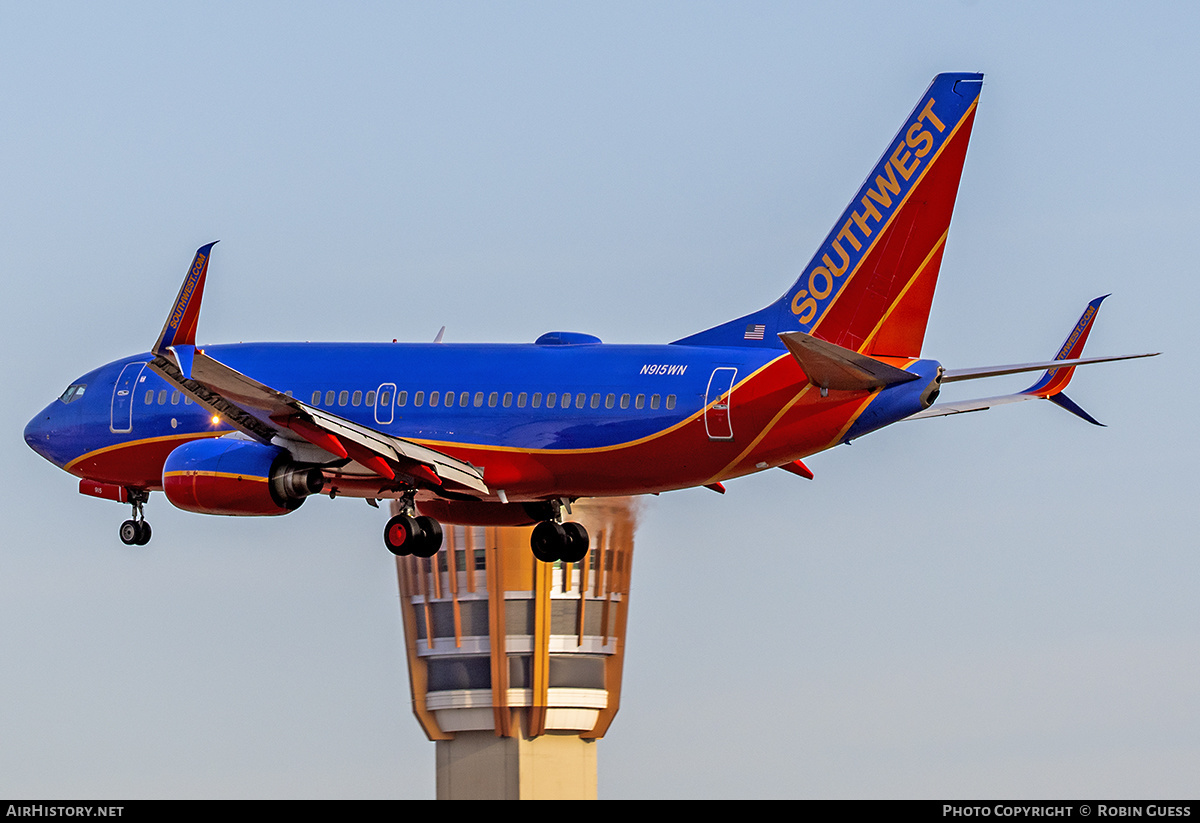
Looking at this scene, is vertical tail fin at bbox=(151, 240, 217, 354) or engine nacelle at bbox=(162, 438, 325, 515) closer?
vertical tail fin at bbox=(151, 240, 217, 354)

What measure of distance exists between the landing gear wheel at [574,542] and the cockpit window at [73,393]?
544 inches

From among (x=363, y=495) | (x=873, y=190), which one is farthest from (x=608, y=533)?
(x=873, y=190)

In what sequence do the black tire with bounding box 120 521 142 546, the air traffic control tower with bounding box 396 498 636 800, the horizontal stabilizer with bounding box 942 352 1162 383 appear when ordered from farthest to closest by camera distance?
the air traffic control tower with bounding box 396 498 636 800 < the black tire with bounding box 120 521 142 546 < the horizontal stabilizer with bounding box 942 352 1162 383

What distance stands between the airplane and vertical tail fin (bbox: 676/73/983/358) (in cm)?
4

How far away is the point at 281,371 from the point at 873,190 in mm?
15244

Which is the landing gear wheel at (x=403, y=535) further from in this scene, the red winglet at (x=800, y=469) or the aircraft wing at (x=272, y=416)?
the red winglet at (x=800, y=469)

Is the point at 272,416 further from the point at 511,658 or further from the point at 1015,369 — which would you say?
the point at 511,658

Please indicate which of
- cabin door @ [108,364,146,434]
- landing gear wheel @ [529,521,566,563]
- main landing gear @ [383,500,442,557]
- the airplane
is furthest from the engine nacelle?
landing gear wheel @ [529,521,566,563]

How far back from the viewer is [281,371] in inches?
2044

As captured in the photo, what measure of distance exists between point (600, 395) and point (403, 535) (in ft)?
20.0

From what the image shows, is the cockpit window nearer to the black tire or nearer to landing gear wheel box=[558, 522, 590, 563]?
the black tire

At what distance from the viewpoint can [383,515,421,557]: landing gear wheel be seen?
1953 inches

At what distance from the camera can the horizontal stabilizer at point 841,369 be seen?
139 ft
